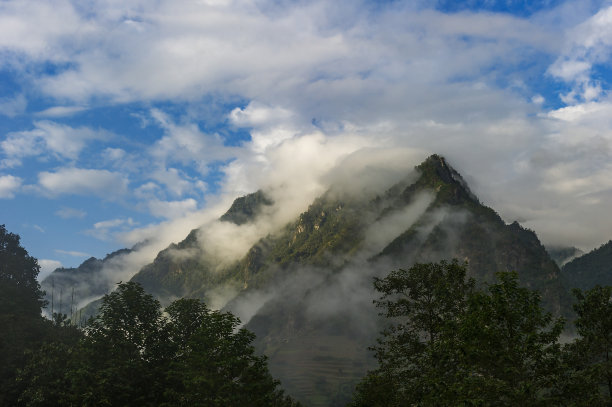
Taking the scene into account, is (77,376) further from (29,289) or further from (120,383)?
(29,289)

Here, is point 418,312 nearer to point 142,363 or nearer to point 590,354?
point 590,354

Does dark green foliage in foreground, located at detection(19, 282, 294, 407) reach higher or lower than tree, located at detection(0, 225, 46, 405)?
lower

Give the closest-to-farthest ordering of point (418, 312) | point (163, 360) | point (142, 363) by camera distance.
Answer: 1. point (418, 312)
2. point (142, 363)
3. point (163, 360)

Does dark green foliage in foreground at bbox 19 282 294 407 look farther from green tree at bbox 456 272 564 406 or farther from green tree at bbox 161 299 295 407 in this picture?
green tree at bbox 456 272 564 406

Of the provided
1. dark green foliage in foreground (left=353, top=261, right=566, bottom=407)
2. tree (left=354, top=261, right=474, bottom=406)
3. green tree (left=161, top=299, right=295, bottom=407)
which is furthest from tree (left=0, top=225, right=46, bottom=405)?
dark green foliage in foreground (left=353, top=261, right=566, bottom=407)

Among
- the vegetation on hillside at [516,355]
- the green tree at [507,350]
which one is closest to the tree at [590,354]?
the vegetation on hillside at [516,355]

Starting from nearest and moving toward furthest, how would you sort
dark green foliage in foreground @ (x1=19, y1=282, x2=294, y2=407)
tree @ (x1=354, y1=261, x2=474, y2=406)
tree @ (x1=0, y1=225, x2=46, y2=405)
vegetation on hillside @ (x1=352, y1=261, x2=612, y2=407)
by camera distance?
vegetation on hillside @ (x1=352, y1=261, x2=612, y2=407) < tree @ (x1=354, y1=261, x2=474, y2=406) < dark green foliage in foreground @ (x1=19, y1=282, x2=294, y2=407) < tree @ (x1=0, y1=225, x2=46, y2=405)

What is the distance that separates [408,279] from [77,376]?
41184 millimetres

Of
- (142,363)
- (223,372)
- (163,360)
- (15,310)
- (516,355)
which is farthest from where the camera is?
(15,310)

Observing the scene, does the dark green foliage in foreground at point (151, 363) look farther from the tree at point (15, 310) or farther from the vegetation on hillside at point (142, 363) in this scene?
Answer: the tree at point (15, 310)

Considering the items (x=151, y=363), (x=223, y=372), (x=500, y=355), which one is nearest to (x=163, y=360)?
(x=151, y=363)

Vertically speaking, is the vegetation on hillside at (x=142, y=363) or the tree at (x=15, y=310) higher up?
the tree at (x=15, y=310)

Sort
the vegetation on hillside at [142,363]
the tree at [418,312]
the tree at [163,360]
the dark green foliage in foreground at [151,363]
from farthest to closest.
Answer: the vegetation on hillside at [142,363] → the dark green foliage in foreground at [151,363] → the tree at [163,360] → the tree at [418,312]

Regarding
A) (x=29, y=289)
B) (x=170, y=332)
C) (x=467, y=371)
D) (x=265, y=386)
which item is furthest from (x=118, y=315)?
(x=29, y=289)
